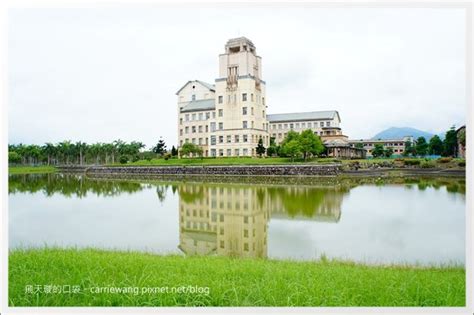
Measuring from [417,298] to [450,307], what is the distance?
12.4 inches

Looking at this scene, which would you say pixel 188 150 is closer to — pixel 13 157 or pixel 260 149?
pixel 260 149

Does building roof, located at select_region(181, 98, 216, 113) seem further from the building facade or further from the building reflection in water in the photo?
the building reflection in water

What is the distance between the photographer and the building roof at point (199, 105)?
27.2 meters

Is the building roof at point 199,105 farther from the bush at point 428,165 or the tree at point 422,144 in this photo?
the tree at point 422,144

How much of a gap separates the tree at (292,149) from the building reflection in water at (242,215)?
7042mm

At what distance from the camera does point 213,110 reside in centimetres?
2717

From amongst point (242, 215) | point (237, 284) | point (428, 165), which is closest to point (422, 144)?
point (242, 215)

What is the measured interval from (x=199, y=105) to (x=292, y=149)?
10.8 metres

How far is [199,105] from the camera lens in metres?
27.6

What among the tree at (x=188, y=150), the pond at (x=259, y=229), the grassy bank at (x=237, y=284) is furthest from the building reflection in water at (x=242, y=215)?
the tree at (x=188, y=150)

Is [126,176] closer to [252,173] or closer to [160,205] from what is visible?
[252,173]

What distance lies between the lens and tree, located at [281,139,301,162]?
19016 millimetres

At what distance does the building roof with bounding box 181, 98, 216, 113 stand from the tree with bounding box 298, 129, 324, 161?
29.1 feet
